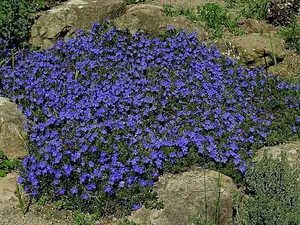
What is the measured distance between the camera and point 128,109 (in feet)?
20.1

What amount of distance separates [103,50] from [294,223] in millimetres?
3713

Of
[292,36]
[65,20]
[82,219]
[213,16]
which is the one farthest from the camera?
[213,16]

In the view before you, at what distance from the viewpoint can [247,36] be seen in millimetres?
8008

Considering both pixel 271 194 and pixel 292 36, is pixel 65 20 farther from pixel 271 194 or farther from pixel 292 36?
pixel 271 194

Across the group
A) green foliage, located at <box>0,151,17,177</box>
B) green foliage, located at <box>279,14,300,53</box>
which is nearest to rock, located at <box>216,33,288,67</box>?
green foliage, located at <box>279,14,300,53</box>

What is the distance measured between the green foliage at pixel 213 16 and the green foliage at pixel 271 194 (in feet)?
10.3

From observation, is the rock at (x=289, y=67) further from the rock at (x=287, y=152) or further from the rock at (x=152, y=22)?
the rock at (x=287, y=152)

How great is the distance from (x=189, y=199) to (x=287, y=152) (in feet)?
4.69

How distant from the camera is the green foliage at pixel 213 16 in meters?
8.29

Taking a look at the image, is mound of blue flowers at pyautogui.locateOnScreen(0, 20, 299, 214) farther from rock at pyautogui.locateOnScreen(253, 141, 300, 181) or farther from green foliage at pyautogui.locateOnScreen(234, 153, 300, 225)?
green foliage at pyautogui.locateOnScreen(234, 153, 300, 225)

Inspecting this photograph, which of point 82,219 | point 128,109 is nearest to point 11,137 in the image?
point 128,109

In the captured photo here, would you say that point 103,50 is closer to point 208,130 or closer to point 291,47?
point 208,130

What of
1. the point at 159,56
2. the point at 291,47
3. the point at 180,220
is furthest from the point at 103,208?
the point at 291,47

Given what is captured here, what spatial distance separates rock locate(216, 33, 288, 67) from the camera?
7.70 m
